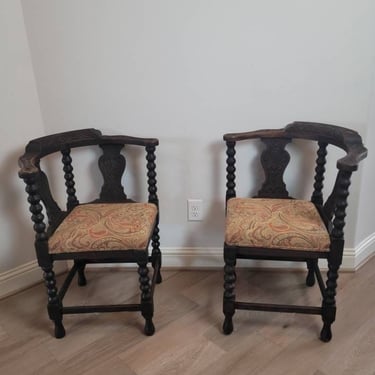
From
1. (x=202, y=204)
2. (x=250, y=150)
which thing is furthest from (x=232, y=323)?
(x=250, y=150)

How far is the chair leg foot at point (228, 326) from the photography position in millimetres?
1659

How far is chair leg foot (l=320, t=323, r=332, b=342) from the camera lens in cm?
160

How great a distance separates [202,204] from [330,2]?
1095mm

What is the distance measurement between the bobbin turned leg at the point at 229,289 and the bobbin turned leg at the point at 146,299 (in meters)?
0.31

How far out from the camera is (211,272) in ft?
Result: 6.98

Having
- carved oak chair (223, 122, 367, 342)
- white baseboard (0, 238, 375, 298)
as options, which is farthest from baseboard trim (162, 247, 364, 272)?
carved oak chair (223, 122, 367, 342)

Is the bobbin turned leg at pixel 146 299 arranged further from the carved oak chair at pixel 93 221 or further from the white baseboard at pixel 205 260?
the white baseboard at pixel 205 260

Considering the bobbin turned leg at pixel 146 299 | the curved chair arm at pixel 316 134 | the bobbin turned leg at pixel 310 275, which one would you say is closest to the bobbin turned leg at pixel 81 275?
the bobbin turned leg at pixel 146 299

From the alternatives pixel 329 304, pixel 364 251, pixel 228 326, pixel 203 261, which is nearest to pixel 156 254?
pixel 203 261

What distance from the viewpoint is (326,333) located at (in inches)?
63.3

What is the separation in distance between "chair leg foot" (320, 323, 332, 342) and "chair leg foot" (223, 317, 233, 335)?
1.24 feet

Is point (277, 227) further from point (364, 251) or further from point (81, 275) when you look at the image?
point (81, 275)

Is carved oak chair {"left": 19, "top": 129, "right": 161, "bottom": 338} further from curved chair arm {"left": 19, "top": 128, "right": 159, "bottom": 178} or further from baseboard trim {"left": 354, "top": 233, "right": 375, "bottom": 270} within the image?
baseboard trim {"left": 354, "top": 233, "right": 375, "bottom": 270}

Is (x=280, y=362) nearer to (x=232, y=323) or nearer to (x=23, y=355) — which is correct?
(x=232, y=323)
